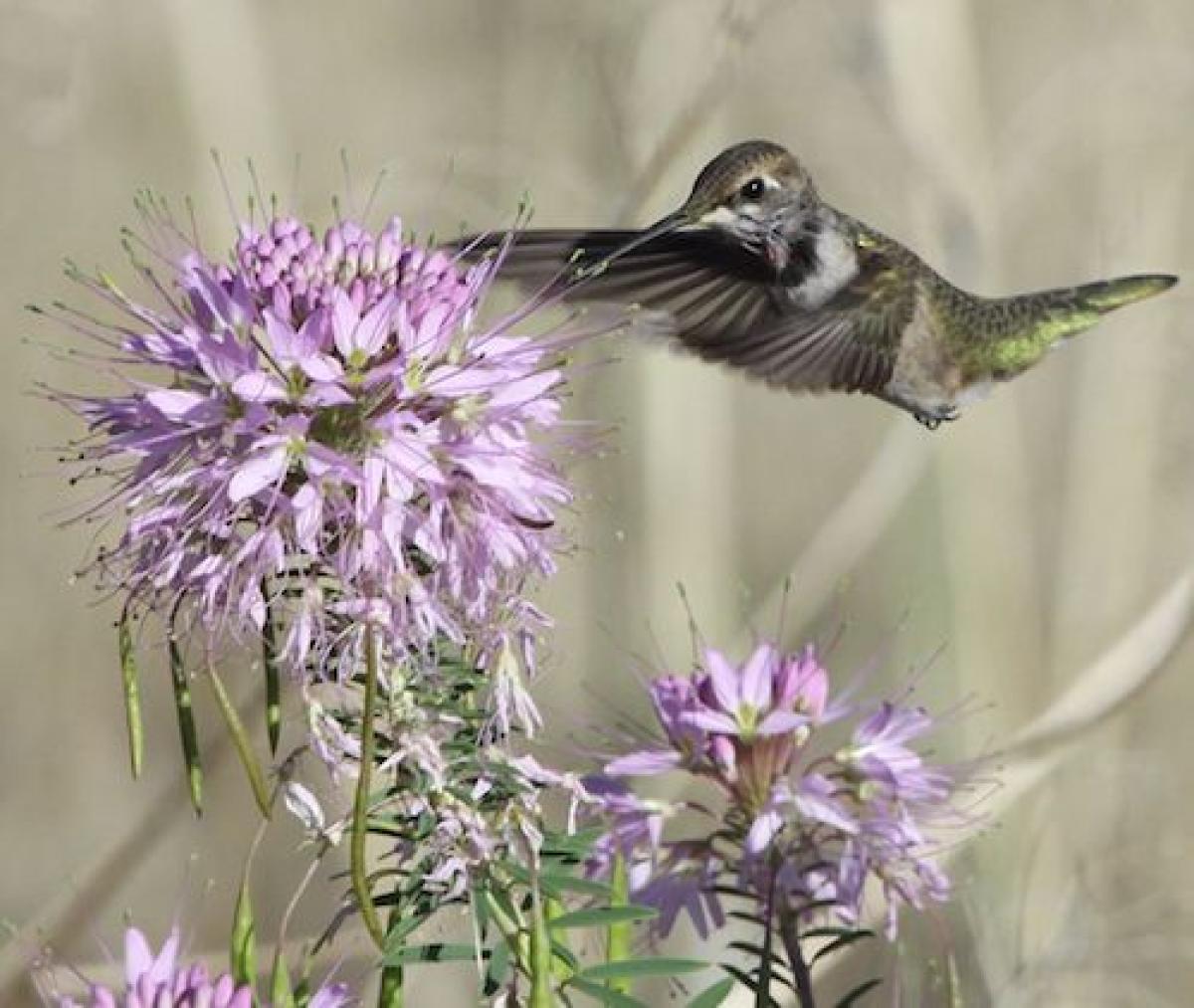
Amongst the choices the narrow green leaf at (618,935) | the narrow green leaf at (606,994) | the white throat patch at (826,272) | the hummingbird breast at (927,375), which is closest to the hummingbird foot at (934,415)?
the hummingbird breast at (927,375)

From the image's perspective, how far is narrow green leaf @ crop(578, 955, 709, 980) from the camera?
1410 millimetres

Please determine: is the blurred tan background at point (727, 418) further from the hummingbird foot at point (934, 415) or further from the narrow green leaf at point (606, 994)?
the narrow green leaf at point (606, 994)

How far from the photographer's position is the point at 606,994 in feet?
4.60

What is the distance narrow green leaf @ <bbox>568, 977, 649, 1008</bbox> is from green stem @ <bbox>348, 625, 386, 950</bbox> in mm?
142

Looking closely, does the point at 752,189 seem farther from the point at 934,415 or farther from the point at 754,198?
the point at 934,415

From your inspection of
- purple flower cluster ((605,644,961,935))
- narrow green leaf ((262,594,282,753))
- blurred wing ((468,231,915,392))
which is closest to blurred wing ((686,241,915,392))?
blurred wing ((468,231,915,392))

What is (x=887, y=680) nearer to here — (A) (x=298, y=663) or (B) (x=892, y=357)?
(B) (x=892, y=357)

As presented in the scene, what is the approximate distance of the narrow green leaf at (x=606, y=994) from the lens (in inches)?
54.5

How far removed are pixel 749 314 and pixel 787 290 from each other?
52mm

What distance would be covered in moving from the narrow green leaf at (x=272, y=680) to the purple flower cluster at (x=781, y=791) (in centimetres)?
32

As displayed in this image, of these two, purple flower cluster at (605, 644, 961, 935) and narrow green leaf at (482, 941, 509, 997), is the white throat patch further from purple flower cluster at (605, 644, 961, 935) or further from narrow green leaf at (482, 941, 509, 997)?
narrow green leaf at (482, 941, 509, 997)

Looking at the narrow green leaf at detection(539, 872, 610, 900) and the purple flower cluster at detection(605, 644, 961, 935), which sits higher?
the purple flower cluster at detection(605, 644, 961, 935)

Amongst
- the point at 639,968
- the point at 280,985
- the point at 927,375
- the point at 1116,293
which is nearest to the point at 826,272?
the point at 927,375

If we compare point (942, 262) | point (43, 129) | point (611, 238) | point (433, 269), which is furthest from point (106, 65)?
point (433, 269)
